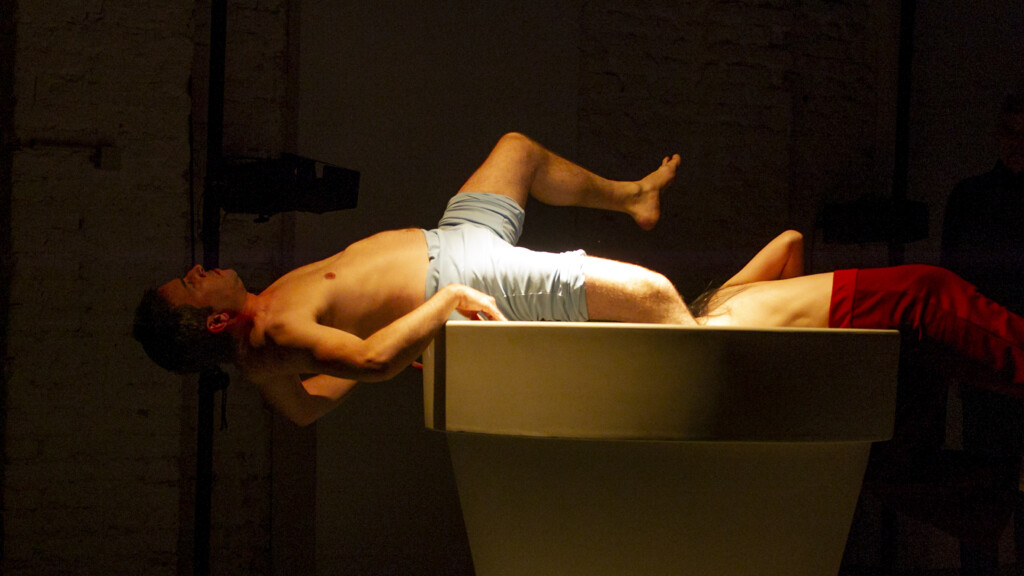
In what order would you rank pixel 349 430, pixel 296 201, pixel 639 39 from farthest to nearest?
pixel 639 39 → pixel 349 430 → pixel 296 201

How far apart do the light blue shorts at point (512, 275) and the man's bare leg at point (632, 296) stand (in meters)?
0.02

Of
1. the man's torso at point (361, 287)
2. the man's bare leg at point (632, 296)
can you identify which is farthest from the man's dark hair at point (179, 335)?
the man's bare leg at point (632, 296)

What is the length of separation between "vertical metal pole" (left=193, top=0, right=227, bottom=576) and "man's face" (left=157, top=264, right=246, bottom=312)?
0.67ft

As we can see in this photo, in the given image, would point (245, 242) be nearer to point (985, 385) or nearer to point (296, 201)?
point (296, 201)

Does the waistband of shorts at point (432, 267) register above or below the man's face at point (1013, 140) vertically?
below

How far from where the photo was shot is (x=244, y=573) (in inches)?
72.4

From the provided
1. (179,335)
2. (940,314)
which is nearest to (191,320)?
(179,335)

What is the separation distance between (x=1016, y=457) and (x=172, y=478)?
1.65m

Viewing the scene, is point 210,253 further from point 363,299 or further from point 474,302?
point 474,302

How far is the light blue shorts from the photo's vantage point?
1.36m

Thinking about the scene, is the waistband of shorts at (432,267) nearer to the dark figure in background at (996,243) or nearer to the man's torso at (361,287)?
the man's torso at (361,287)

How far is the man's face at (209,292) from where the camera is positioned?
4.36 feet

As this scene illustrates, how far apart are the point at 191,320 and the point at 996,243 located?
5.42ft

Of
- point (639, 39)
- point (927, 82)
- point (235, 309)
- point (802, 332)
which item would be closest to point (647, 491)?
point (802, 332)
